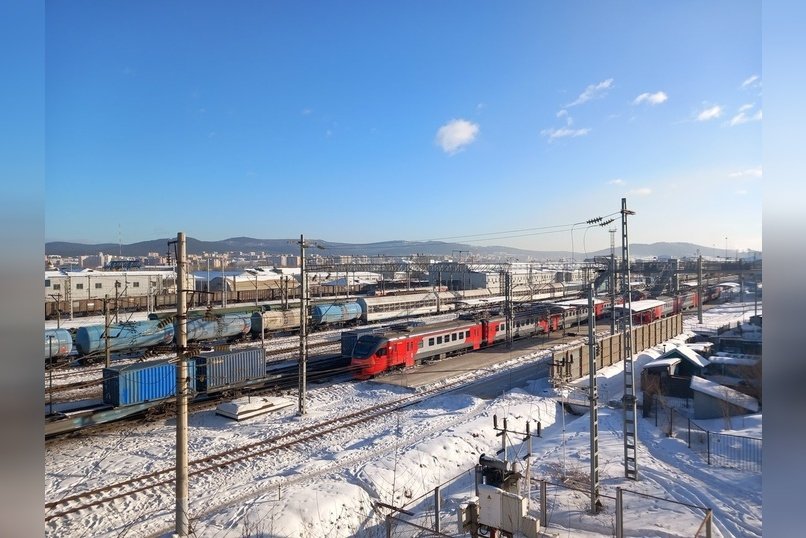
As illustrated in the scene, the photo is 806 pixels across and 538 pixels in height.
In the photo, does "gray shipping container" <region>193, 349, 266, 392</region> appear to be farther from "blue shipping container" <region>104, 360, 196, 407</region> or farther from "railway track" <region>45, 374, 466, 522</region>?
"railway track" <region>45, 374, 466, 522</region>

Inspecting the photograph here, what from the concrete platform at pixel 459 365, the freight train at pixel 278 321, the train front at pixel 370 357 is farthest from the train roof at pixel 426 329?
the freight train at pixel 278 321

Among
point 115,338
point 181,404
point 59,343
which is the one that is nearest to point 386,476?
point 181,404

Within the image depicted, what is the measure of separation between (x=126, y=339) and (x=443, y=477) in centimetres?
1290

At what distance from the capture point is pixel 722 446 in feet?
28.2

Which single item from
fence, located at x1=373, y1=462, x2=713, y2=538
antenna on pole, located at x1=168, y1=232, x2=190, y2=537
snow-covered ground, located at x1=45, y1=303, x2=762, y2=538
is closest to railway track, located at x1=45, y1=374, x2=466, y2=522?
snow-covered ground, located at x1=45, y1=303, x2=762, y2=538

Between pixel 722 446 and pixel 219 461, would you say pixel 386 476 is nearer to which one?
pixel 219 461

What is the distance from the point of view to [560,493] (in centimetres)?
682

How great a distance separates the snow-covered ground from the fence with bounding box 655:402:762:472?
0.25 metres

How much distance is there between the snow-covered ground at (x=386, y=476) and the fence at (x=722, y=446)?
25 centimetres

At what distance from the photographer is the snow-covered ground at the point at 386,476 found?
19.8 feet

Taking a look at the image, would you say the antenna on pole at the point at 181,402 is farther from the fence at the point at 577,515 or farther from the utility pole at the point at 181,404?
the fence at the point at 577,515
